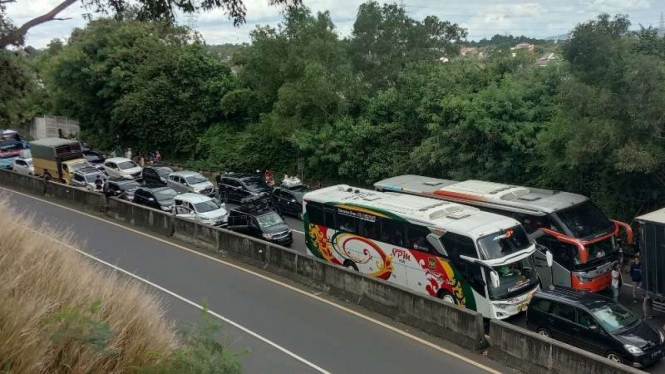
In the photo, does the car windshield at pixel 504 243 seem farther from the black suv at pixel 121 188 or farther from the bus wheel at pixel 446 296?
the black suv at pixel 121 188

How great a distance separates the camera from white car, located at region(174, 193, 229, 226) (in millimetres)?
25375

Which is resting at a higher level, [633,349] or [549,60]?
[549,60]

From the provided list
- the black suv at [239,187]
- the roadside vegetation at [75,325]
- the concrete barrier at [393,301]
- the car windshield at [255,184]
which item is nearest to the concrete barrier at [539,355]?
the concrete barrier at [393,301]

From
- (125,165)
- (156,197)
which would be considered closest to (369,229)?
(156,197)

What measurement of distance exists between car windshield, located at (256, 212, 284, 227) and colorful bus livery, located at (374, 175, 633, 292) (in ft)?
25.9

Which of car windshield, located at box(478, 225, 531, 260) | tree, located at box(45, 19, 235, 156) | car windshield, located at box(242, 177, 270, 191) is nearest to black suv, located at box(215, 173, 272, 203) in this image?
car windshield, located at box(242, 177, 270, 191)

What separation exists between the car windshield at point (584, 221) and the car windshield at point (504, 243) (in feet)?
6.26

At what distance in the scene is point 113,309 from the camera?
22.8 feet

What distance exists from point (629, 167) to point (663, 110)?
→ 1.91 metres

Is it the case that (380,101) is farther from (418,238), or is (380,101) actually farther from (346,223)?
(418,238)

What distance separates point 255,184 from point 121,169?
11.0 metres

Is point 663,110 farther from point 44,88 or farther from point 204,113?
point 44,88

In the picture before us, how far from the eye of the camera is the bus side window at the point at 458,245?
48.9 ft

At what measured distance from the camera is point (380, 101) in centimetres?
3347
